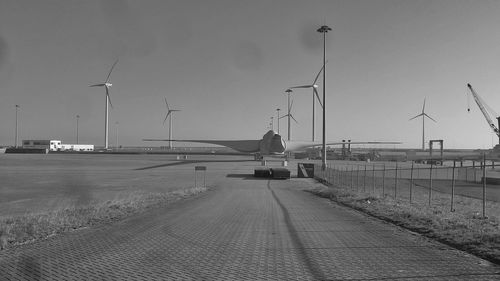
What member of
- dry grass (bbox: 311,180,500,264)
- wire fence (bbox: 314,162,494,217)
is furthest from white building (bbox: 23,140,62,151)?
dry grass (bbox: 311,180,500,264)

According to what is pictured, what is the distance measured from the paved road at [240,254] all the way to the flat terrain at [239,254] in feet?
0.05

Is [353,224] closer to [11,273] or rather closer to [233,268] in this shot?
[233,268]

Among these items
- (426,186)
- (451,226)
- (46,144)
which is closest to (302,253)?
(451,226)

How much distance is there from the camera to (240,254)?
853 centimetres

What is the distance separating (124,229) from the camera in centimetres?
1175

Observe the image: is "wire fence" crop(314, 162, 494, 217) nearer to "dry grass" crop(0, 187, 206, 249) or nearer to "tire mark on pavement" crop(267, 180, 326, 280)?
"tire mark on pavement" crop(267, 180, 326, 280)

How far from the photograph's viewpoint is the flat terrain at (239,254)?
7.07 metres

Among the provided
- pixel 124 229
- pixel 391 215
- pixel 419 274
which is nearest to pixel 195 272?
pixel 419 274

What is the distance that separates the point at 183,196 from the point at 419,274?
1714 centimetres

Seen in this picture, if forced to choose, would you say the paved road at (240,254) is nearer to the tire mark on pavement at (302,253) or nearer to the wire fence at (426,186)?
the tire mark on pavement at (302,253)

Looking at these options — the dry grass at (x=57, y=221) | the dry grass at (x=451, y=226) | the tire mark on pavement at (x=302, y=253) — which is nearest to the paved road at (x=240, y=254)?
the tire mark on pavement at (x=302, y=253)

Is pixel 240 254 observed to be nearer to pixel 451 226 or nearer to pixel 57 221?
pixel 57 221

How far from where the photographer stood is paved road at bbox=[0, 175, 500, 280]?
7.07 m

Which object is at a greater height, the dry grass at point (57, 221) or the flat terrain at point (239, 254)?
the flat terrain at point (239, 254)
